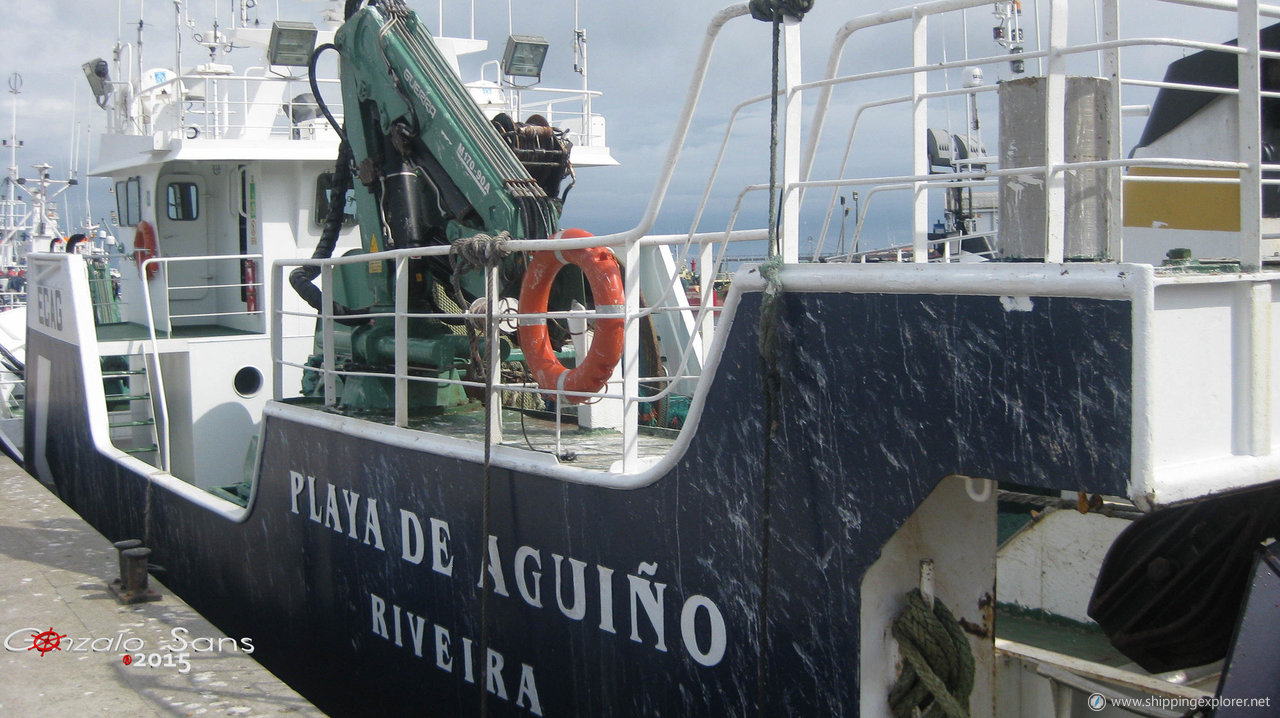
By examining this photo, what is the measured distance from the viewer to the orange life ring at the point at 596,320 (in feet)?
13.1

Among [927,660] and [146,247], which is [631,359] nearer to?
[927,660]

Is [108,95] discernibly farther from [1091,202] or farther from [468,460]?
[1091,202]

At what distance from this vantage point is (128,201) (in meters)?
9.30

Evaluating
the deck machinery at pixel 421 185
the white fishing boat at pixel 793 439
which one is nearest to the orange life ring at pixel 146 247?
the white fishing boat at pixel 793 439

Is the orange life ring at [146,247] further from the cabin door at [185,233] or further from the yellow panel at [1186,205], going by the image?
the yellow panel at [1186,205]

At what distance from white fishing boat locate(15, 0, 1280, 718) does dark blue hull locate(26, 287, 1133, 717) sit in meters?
0.01

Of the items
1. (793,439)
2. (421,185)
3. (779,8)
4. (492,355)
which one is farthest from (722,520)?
(421,185)

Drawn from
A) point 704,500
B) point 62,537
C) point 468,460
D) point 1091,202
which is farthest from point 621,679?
point 62,537

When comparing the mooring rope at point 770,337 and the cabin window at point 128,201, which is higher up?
the cabin window at point 128,201

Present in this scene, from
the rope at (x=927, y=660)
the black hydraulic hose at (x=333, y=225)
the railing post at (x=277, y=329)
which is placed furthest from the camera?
the black hydraulic hose at (x=333, y=225)

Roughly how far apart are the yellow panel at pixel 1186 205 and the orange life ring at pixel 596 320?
1770mm

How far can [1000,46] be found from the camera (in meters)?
16.2

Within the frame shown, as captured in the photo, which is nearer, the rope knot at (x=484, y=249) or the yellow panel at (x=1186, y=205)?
the yellow panel at (x=1186, y=205)

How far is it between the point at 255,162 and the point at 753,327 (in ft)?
20.2
